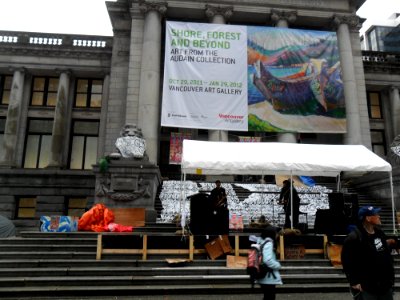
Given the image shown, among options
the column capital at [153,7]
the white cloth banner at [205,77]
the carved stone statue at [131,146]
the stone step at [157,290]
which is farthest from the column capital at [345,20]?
the stone step at [157,290]

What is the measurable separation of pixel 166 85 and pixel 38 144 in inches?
501

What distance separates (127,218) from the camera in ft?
51.5

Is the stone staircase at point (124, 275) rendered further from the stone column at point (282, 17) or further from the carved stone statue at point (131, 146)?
the stone column at point (282, 17)

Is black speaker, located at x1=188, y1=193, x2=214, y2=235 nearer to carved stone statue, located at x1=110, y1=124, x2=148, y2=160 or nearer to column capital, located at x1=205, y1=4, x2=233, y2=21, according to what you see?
carved stone statue, located at x1=110, y1=124, x2=148, y2=160

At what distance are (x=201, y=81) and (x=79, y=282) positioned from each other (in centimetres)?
1704

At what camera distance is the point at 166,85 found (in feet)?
76.7

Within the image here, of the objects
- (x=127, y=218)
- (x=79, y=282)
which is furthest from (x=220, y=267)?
(x=127, y=218)

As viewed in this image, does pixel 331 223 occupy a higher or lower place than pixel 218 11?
lower

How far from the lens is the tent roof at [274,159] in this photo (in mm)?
11797

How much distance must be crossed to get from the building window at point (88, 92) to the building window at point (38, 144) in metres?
2.96

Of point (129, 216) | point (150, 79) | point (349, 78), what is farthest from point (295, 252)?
point (349, 78)

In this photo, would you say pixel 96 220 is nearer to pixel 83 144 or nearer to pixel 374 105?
pixel 83 144

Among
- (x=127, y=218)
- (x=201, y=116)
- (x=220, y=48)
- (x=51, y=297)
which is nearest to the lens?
(x=51, y=297)

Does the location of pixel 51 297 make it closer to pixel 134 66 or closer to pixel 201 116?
pixel 201 116
